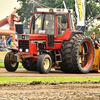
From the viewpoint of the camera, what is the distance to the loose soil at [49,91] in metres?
7.36

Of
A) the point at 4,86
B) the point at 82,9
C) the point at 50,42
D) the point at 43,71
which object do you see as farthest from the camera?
the point at 82,9

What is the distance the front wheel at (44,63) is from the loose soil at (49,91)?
3368 mm

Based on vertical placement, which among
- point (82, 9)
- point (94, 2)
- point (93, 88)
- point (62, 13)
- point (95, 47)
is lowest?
point (93, 88)

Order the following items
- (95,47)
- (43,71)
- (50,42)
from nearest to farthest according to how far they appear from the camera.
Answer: (43,71), (50,42), (95,47)

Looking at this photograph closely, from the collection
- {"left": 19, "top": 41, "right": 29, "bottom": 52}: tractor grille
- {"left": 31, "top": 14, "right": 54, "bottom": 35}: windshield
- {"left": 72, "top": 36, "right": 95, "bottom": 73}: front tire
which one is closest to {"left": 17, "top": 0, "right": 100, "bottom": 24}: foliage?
{"left": 72, "top": 36, "right": 95, "bottom": 73}: front tire

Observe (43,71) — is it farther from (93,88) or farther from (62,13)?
(93,88)

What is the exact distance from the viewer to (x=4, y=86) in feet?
29.6

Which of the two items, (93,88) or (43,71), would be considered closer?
(93,88)

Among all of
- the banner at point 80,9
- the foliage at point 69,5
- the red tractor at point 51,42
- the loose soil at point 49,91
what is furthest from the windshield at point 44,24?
the foliage at point 69,5

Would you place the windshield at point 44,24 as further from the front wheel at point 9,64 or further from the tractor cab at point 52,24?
the front wheel at point 9,64

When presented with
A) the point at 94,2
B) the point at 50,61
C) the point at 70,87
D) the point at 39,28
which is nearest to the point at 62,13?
the point at 39,28

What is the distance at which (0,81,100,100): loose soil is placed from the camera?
736 cm

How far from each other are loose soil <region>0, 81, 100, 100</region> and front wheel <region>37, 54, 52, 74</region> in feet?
11.0

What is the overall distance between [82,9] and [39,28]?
13.9 m
